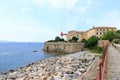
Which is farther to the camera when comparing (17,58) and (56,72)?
(17,58)

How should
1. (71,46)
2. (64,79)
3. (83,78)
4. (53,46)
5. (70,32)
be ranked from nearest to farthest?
(83,78) < (64,79) < (71,46) < (53,46) < (70,32)

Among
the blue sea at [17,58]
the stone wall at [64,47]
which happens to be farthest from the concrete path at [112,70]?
the stone wall at [64,47]

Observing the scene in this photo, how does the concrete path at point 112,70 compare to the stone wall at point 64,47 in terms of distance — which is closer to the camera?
the concrete path at point 112,70

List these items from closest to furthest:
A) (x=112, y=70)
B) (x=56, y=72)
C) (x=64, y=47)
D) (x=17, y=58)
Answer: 1. (x=112, y=70)
2. (x=56, y=72)
3. (x=17, y=58)
4. (x=64, y=47)

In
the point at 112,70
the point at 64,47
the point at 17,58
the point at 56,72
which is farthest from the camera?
the point at 64,47

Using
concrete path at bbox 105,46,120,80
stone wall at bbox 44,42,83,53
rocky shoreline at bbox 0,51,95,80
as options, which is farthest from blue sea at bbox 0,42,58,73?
concrete path at bbox 105,46,120,80

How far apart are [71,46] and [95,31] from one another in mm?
37510

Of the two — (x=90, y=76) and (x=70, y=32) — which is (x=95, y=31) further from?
(x=90, y=76)

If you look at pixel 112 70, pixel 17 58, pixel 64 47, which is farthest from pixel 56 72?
pixel 64 47

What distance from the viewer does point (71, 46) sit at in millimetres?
63938

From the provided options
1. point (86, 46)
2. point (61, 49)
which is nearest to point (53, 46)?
point (61, 49)

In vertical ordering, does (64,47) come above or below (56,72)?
above

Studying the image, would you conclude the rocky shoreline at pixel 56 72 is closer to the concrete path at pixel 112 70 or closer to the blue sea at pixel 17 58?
the concrete path at pixel 112 70

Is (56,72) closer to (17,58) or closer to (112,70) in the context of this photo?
(112,70)
